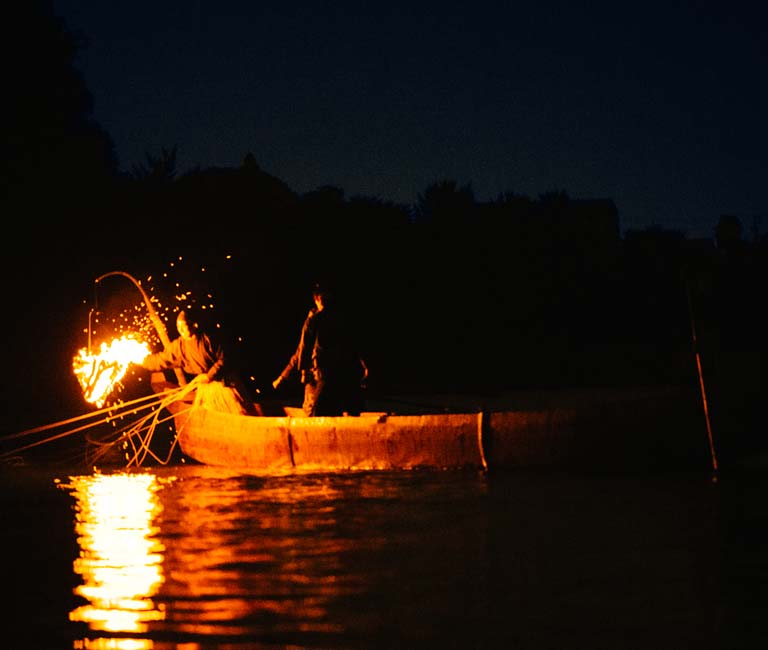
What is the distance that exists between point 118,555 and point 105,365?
20.6ft

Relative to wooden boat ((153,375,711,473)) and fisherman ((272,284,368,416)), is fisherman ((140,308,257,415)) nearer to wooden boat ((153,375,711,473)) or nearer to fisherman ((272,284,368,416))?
wooden boat ((153,375,711,473))

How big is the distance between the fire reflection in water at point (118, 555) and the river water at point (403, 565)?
0.02 meters

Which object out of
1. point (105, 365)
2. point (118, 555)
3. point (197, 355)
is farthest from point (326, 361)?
point (118, 555)

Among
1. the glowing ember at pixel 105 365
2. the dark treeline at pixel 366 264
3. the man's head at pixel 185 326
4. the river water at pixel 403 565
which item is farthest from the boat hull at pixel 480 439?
the dark treeline at pixel 366 264

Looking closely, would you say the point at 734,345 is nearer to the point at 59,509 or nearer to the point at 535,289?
the point at 535,289

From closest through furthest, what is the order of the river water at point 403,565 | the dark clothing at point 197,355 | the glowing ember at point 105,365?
1. the river water at point 403,565
2. the dark clothing at point 197,355
3. the glowing ember at point 105,365

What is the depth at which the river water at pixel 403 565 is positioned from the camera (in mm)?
5184

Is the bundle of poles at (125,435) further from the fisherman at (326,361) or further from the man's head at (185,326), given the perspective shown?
the fisherman at (326,361)

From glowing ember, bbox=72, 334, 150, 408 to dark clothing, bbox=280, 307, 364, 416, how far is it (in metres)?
2.28

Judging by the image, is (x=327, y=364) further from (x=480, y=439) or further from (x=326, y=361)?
(x=480, y=439)

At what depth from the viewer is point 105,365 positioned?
43.8ft

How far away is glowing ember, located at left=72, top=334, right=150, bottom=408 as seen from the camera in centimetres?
1324

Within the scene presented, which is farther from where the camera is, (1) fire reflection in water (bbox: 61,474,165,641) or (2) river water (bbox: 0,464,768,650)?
(1) fire reflection in water (bbox: 61,474,165,641)

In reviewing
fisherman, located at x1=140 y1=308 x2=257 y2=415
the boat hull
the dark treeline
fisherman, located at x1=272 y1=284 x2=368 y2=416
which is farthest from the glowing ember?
the dark treeline
